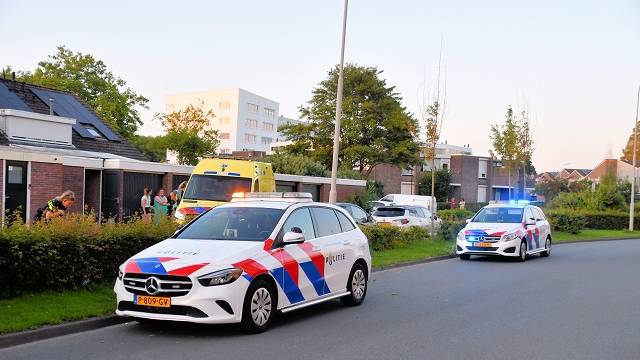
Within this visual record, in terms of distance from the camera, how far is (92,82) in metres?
51.0

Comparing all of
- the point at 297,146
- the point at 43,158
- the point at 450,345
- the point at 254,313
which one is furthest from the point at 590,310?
the point at 297,146

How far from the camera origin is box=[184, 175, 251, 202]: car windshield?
736 inches

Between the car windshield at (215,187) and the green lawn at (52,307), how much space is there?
27.9 feet

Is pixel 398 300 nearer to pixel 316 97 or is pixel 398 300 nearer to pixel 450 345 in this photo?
pixel 450 345

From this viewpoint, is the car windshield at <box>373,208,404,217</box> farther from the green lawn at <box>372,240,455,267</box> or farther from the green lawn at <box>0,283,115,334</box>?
the green lawn at <box>0,283,115,334</box>

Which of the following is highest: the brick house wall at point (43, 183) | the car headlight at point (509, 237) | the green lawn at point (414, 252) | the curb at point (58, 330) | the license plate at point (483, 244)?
the brick house wall at point (43, 183)

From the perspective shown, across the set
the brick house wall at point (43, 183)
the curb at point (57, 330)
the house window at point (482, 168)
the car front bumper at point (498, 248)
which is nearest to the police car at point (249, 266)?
the curb at point (57, 330)

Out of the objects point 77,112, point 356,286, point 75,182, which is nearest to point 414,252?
point 356,286

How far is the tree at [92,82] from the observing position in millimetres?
50000

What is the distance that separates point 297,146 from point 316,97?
14.3ft

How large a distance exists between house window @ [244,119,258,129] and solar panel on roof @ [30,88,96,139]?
83.1 metres

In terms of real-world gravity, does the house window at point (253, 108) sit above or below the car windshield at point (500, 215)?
above

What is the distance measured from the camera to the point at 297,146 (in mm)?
56594

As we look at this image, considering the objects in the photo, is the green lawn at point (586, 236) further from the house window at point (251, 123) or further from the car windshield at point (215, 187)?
the house window at point (251, 123)
